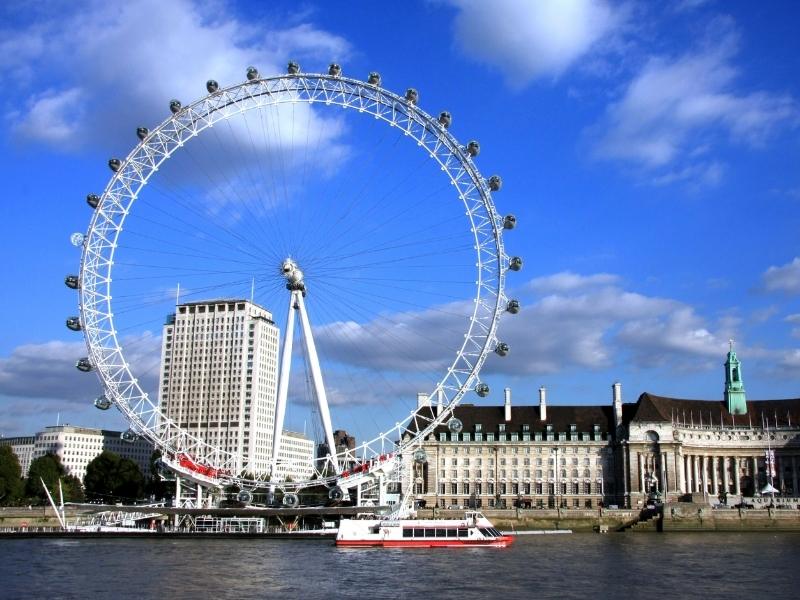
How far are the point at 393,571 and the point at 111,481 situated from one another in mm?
87899

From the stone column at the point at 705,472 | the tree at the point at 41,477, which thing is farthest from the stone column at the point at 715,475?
the tree at the point at 41,477

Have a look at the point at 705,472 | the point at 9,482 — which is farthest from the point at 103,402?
the point at 705,472

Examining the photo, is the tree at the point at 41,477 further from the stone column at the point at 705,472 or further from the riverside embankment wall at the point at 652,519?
the stone column at the point at 705,472

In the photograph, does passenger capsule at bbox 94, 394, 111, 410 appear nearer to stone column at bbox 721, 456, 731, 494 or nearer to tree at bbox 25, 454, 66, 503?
tree at bbox 25, 454, 66, 503

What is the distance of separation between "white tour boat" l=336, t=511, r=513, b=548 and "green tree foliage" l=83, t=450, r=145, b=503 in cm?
6690

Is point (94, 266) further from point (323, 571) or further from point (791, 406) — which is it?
point (791, 406)

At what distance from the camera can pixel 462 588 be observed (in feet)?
149

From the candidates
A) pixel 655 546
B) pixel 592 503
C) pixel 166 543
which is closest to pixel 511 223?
pixel 655 546

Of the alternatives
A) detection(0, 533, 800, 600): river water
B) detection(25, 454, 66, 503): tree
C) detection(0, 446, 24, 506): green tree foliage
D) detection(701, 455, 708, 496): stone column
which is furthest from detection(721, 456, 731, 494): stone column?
detection(0, 446, 24, 506): green tree foliage

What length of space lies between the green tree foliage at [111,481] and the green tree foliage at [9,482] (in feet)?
32.5

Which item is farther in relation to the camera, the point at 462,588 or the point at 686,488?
the point at 686,488

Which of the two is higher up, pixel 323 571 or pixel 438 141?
pixel 438 141

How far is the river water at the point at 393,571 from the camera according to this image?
44.0 metres

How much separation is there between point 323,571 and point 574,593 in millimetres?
15931
